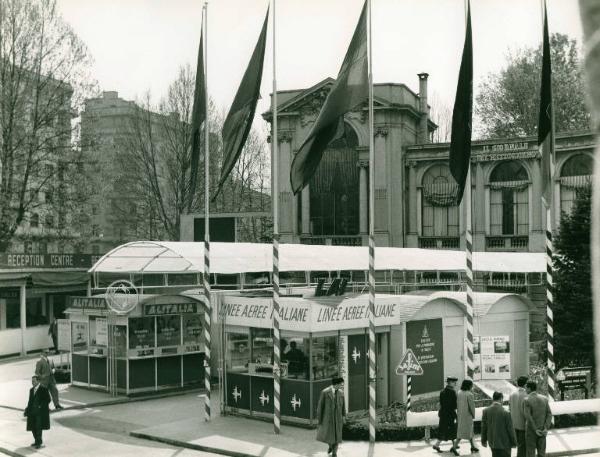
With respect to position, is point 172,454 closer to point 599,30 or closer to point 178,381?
point 178,381

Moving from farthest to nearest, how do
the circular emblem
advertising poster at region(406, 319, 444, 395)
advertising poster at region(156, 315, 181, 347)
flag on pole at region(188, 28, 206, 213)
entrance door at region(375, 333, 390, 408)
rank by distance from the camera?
1. advertising poster at region(156, 315, 181, 347)
2. the circular emblem
3. advertising poster at region(406, 319, 444, 395)
4. entrance door at region(375, 333, 390, 408)
5. flag on pole at region(188, 28, 206, 213)

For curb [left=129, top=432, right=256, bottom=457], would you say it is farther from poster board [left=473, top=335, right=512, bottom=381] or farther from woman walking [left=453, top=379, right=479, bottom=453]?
poster board [left=473, top=335, right=512, bottom=381]

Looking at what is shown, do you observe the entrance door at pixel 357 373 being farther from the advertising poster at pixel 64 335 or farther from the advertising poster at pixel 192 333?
the advertising poster at pixel 64 335

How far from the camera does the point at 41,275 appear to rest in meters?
34.5

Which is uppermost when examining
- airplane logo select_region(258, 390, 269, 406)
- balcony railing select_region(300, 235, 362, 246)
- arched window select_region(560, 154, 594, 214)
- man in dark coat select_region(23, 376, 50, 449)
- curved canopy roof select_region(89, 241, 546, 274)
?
arched window select_region(560, 154, 594, 214)

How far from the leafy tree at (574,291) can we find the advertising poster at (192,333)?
38.9ft

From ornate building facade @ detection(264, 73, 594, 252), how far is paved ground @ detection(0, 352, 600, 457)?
2712 cm

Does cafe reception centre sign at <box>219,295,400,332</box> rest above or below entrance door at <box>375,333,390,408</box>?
above

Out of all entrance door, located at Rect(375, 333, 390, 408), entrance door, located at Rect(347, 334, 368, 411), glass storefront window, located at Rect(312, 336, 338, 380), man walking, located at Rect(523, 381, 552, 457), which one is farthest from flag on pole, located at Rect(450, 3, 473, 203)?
entrance door, located at Rect(375, 333, 390, 408)

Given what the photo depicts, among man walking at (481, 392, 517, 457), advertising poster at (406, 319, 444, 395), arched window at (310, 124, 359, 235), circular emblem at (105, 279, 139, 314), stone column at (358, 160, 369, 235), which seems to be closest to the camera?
man walking at (481, 392, 517, 457)

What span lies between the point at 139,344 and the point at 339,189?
28731mm

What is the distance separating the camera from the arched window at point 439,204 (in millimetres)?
48750

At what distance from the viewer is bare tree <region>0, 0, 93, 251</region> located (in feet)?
119

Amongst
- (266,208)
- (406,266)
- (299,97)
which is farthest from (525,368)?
(266,208)
